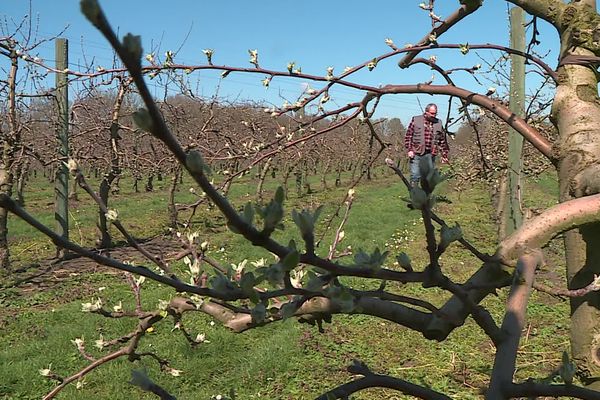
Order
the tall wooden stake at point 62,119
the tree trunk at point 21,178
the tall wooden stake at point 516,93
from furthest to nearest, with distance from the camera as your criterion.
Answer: the tree trunk at point 21,178 < the tall wooden stake at point 62,119 < the tall wooden stake at point 516,93

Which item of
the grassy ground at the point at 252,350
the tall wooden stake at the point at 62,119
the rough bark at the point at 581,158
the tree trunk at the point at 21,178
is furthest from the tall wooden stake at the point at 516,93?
the tree trunk at the point at 21,178

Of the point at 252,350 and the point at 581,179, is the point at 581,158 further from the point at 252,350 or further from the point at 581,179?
the point at 252,350

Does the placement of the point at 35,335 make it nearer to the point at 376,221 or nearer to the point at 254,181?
the point at 376,221

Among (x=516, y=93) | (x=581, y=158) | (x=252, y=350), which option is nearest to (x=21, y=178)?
(x=252, y=350)

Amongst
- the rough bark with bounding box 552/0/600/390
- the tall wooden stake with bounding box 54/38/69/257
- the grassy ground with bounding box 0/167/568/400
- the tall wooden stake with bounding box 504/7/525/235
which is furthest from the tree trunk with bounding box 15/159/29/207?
the rough bark with bounding box 552/0/600/390

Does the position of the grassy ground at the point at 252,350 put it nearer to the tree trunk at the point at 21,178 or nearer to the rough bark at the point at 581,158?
the rough bark at the point at 581,158

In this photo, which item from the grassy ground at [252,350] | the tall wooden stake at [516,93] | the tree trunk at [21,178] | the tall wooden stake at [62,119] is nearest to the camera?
the grassy ground at [252,350]

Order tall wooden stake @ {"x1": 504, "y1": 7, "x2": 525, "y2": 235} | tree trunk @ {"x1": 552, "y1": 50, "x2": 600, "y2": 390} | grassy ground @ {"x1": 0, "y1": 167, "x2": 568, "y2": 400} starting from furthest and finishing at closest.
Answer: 1. tall wooden stake @ {"x1": 504, "y1": 7, "x2": 525, "y2": 235}
2. grassy ground @ {"x1": 0, "y1": 167, "x2": 568, "y2": 400}
3. tree trunk @ {"x1": 552, "y1": 50, "x2": 600, "y2": 390}

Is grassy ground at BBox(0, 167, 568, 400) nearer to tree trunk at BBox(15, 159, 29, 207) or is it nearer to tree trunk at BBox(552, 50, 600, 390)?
tree trunk at BBox(552, 50, 600, 390)

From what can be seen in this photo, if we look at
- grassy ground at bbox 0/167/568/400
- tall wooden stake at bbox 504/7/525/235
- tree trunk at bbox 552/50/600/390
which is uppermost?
tall wooden stake at bbox 504/7/525/235

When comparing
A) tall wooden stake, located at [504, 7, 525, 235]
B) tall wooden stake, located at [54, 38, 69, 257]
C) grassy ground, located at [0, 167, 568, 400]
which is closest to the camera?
grassy ground, located at [0, 167, 568, 400]

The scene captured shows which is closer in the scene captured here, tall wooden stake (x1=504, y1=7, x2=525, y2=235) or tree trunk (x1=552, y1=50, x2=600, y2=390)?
tree trunk (x1=552, y1=50, x2=600, y2=390)

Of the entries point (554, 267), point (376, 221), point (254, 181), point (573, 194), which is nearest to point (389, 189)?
point (254, 181)

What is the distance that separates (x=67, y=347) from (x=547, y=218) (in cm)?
579
